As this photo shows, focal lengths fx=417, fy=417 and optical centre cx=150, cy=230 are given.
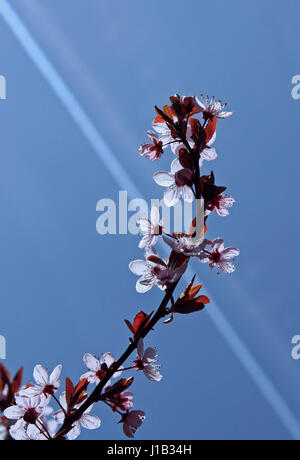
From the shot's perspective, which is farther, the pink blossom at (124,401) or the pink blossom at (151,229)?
the pink blossom at (151,229)

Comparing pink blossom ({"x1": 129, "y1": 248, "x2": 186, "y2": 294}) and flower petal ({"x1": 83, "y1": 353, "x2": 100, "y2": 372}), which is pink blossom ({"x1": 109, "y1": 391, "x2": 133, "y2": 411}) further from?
pink blossom ({"x1": 129, "y1": 248, "x2": 186, "y2": 294})

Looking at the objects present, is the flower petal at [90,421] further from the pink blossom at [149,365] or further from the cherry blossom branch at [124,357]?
the pink blossom at [149,365]

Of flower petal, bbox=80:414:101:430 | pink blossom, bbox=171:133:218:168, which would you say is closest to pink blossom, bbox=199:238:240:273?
pink blossom, bbox=171:133:218:168

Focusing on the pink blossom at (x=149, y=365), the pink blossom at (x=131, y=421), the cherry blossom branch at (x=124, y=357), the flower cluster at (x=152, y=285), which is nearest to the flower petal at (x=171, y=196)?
the flower cluster at (x=152, y=285)

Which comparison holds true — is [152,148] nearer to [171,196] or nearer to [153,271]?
[171,196]

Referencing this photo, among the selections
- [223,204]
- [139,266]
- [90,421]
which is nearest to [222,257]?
[223,204]

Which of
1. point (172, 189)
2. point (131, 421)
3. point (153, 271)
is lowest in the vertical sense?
point (131, 421)

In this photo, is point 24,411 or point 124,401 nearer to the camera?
point 24,411
